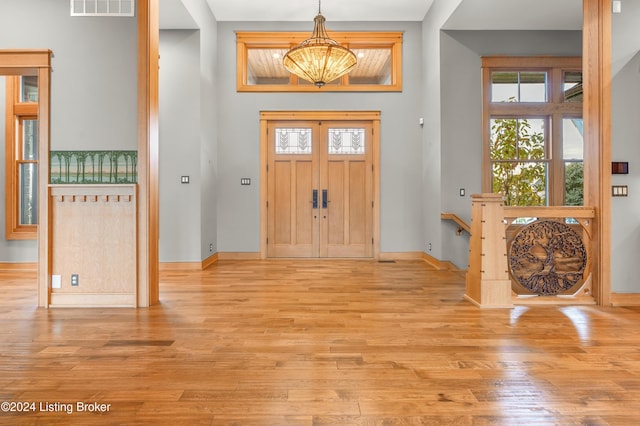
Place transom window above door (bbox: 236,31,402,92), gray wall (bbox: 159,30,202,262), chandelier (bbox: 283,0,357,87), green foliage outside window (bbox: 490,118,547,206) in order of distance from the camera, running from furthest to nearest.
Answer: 1. transom window above door (bbox: 236,31,402,92)
2. green foliage outside window (bbox: 490,118,547,206)
3. gray wall (bbox: 159,30,202,262)
4. chandelier (bbox: 283,0,357,87)

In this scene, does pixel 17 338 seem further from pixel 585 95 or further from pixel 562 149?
pixel 562 149

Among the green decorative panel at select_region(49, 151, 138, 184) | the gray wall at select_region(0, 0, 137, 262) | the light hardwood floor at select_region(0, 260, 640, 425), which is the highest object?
the gray wall at select_region(0, 0, 137, 262)

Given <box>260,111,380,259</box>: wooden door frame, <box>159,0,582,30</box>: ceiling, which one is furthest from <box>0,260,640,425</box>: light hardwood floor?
<box>159,0,582,30</box>: ceiling

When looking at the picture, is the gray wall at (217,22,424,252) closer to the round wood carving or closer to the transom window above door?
the transom window above door

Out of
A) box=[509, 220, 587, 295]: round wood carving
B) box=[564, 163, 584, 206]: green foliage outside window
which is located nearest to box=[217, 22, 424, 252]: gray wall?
box=[564, 163, 584, 206]: green foliage outside window

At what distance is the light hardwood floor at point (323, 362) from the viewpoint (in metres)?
1.79

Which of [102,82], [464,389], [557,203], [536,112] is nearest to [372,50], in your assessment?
[536,112]

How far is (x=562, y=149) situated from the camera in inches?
235

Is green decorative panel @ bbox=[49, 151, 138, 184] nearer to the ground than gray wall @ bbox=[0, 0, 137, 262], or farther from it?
nearer to the ground

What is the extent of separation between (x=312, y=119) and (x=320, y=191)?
127cm

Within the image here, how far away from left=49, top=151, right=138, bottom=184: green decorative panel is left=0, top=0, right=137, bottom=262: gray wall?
3.1 inches

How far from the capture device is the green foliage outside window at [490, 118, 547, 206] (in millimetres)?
5957

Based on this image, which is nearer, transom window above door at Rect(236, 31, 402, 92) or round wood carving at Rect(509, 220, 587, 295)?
round wood carving at Rect(509, 220, 587, 295)

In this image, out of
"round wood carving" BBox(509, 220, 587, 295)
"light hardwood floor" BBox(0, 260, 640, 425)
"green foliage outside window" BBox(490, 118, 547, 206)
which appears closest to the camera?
"light hardwood floor" BBox(0, 260, 640, 425)
